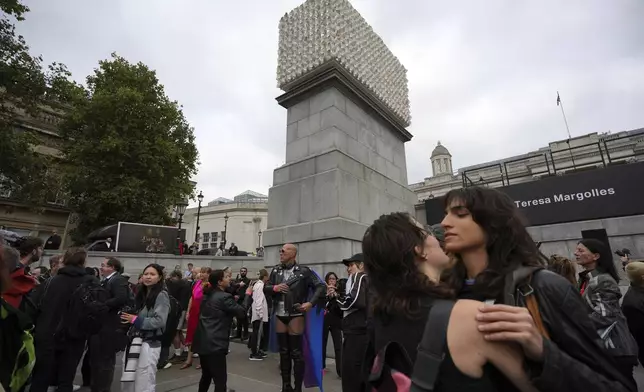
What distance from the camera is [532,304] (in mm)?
1359

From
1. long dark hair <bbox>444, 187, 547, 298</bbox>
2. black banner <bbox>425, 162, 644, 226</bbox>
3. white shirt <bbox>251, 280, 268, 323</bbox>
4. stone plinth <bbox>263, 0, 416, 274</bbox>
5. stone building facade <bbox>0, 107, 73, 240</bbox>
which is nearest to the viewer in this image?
long dark hair <bbox>444, 187, 547, 298</bbox>

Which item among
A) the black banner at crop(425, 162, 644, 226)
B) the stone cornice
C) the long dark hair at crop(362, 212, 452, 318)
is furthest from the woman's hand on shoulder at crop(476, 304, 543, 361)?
the stone cornice

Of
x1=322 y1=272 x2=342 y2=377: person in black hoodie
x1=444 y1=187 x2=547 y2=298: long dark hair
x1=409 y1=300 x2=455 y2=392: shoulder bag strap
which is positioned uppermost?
x1=444 y1=187 x2=547 y2=298: long dark hair

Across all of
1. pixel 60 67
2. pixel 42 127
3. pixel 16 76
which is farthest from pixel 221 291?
pixel 42 127

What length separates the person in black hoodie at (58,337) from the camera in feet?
15.7

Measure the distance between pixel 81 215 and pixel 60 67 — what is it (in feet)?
38.4

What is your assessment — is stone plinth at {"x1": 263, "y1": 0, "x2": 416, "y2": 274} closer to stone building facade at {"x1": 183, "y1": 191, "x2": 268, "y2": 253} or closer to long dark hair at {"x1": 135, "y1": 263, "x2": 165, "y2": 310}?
long dark hair at {"x1": 135, "y1": 263, "x2": 165, "y2": 310}

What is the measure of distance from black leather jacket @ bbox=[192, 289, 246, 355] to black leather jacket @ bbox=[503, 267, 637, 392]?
4346 mm

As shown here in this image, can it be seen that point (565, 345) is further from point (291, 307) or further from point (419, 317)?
point (291, 307)

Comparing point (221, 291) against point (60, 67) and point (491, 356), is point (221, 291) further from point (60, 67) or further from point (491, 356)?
point (60, 67)

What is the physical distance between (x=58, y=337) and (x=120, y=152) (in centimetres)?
2229

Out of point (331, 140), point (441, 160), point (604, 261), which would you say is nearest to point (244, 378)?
point (331, 140)

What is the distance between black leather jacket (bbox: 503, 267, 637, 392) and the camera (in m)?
1.15

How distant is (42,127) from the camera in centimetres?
3047
